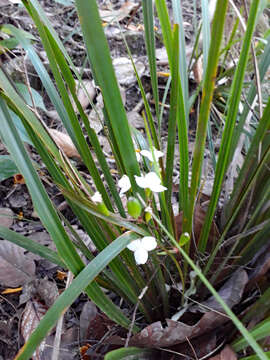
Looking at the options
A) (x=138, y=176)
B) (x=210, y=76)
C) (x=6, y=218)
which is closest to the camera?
(x=210, y=76)

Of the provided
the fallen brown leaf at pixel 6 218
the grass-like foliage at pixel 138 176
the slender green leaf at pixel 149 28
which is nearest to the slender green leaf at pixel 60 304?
the grass-like foliage at pixel 138 176

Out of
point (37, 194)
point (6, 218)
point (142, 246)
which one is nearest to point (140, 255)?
point (142, 246)

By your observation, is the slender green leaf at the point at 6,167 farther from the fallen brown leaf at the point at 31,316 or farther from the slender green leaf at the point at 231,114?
the slender green leaf at the point at 231,114

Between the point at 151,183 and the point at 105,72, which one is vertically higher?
the point at 105,72

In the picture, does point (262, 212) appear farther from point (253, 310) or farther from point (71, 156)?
point (71, 156)

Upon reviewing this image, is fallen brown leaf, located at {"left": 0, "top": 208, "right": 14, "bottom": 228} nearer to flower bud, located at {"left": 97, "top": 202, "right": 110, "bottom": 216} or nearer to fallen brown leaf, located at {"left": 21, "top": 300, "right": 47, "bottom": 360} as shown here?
fallen brown leaf, located at {"left": 21, "top": 300, "right": 47, "bottom": 360}

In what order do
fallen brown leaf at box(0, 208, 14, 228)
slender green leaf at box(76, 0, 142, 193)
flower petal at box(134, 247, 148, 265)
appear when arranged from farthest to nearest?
fallen brown leaf at box(0, 208, 14, 228)
flower petal at box(134, 247, 148, 265)
slender green leaf at box(76, 0, 142, 193)

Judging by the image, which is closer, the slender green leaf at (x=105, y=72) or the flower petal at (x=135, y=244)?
the slender green leaf at (x=105, y=72)

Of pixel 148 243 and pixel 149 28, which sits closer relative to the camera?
pixel 148 243

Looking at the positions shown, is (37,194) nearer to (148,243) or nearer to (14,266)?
(148,243)

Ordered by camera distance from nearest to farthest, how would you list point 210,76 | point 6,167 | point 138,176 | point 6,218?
point 210,76 < point 138,176 < point 6,167 < point 6,218

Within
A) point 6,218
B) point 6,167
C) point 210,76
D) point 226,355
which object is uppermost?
point 210,76

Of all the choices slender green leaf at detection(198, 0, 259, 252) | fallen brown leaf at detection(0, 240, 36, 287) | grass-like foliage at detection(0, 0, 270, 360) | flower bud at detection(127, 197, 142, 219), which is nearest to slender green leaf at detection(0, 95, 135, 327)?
grass-like foliage at detection(0, 0, 270, 360)
